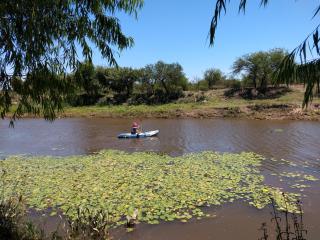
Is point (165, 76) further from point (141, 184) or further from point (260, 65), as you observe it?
point (141, 184)

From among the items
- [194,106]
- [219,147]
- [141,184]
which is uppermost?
[194,106]

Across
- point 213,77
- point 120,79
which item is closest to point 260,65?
point 213,77

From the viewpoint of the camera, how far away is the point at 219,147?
68.7ft

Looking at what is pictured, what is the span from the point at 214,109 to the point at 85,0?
118 ft

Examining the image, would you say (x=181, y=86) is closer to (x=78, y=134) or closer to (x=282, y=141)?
(x=78, y=134)

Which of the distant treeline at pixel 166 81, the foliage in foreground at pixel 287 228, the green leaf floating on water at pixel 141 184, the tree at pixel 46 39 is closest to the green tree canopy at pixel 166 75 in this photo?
the distant treeline at pixel 166 81

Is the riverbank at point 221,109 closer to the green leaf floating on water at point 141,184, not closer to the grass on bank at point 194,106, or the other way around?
the grass on bank at point 194,106

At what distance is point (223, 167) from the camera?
15.0 m

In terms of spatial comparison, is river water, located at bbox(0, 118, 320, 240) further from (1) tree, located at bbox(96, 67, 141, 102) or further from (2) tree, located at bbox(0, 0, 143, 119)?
(1) tree, located at bbox(96, 67, 141, 102)

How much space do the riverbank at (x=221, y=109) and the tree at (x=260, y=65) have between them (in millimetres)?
4975

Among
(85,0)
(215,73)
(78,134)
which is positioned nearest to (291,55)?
(85,0)

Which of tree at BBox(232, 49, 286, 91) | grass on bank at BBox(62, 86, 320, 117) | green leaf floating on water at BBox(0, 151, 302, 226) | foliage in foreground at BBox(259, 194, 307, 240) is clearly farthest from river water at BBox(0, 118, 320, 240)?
tree at BBox(232, 49, 286, 91)

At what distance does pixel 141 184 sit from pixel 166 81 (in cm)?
4383

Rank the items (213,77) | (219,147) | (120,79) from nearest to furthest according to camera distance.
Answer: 1. (219,147)
2. (120,79)
3. (213,77)
